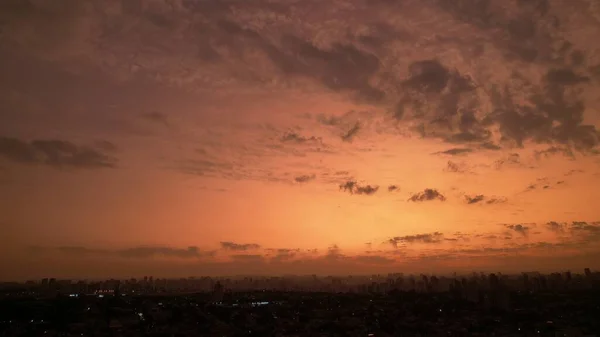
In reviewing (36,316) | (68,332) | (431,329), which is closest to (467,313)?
(431,329)

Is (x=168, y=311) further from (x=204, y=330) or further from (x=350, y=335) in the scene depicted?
(x=350, y=335)

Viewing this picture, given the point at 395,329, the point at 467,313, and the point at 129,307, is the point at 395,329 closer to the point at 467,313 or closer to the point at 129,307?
the point at 467,313

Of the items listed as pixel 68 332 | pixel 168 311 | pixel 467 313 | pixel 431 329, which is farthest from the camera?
pixel 168 311

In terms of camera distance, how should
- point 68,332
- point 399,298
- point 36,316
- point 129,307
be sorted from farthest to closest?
point 399,298
point 129,307
point 36,316
point 68,332

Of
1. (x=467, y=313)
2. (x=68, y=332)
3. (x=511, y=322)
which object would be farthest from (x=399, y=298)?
(x=68, y=332)

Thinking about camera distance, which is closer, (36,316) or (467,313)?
(36,316)

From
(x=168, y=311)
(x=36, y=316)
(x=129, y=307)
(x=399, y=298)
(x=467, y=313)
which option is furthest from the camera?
(x=399, y=298)
